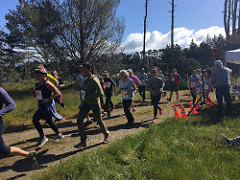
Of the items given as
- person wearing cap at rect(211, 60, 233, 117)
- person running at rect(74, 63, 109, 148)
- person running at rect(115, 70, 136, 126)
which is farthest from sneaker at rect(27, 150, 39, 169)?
person wearing cap at rect(211, 60, 233, 117)

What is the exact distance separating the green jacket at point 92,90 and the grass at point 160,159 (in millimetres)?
1128

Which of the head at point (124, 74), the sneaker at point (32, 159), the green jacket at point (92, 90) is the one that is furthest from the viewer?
the head at point (124, 74)

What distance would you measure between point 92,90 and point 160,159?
203cm

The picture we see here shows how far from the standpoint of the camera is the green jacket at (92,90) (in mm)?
3885

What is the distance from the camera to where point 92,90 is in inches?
155

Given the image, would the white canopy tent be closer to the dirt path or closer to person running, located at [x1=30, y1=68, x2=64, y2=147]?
the dirt path

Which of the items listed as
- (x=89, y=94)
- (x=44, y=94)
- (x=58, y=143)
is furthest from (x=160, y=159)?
(x=44, y=94)

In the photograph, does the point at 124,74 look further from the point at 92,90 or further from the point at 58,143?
the point at 58,143

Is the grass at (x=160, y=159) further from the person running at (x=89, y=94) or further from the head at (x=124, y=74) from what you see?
the head at (x=124, y=74)

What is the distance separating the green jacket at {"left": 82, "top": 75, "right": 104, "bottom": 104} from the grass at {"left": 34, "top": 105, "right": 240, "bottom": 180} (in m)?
1.13

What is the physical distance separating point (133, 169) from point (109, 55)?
12772 millimetres

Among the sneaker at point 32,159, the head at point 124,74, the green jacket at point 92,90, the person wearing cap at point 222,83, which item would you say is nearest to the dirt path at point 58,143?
the sneaker at point 32,159

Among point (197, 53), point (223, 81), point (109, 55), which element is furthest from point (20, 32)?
point (197, 53)

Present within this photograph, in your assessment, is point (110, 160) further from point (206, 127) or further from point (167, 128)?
point (206, 127)
